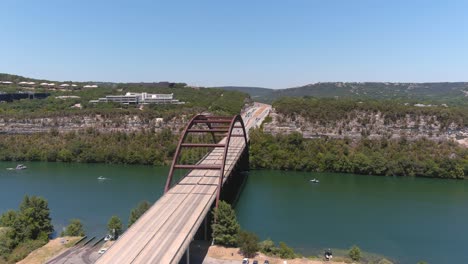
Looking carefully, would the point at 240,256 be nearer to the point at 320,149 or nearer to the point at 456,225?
the point at 456,225

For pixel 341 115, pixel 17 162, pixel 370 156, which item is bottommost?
pixel 17 162

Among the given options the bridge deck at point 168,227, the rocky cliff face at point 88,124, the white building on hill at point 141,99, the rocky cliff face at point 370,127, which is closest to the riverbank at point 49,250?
the bridge deck at point 168,227

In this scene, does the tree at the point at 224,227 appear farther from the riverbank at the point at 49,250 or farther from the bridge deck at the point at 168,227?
the riverbank at the point at 49,250

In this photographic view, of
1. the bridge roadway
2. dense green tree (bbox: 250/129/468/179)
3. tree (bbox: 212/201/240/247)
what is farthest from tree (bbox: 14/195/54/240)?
dense green tree (bbox: 250/129/468/179)

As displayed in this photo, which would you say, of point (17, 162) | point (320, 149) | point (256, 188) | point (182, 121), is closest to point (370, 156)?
point (320, 149)

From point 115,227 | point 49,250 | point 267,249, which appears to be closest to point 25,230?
point 49,250

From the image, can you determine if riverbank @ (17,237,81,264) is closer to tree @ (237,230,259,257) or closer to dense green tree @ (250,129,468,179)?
tree @ (237,230,259,257)
